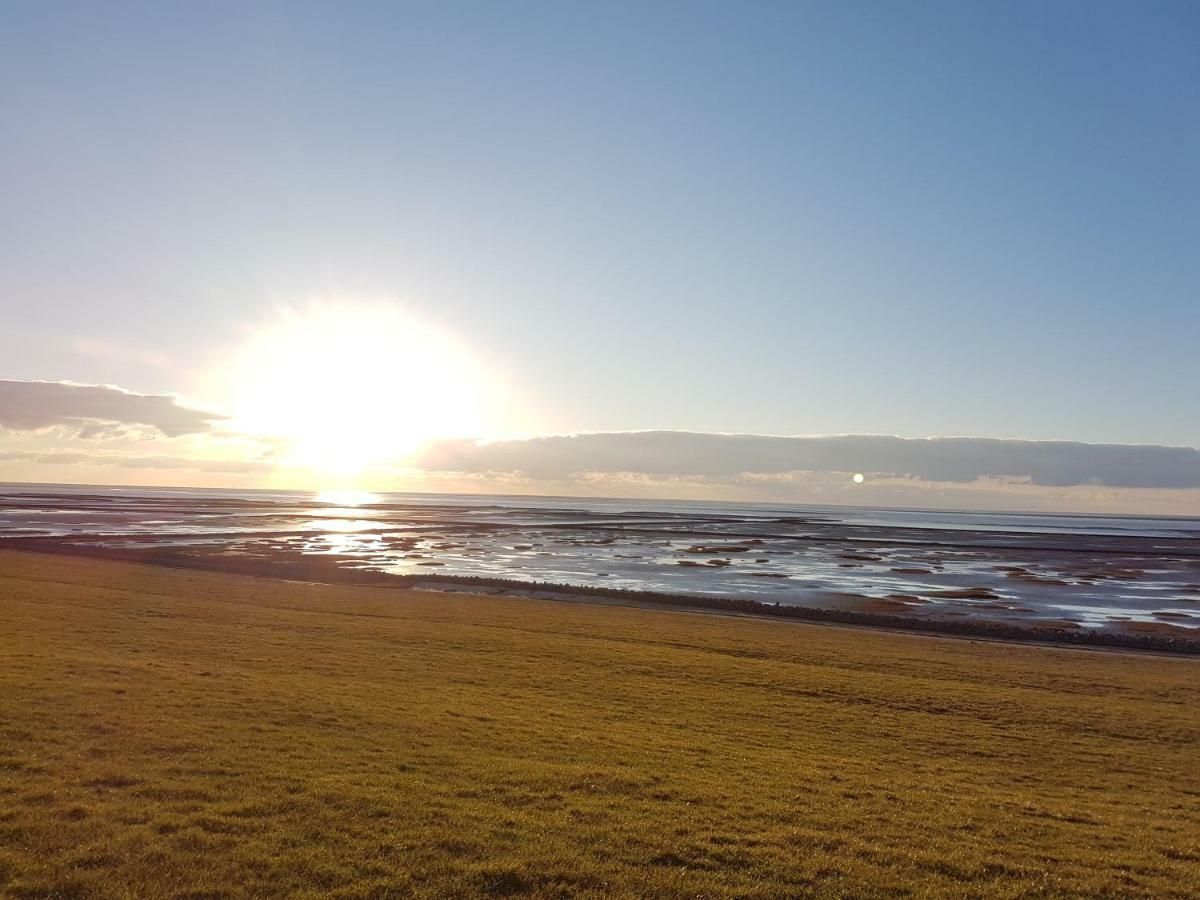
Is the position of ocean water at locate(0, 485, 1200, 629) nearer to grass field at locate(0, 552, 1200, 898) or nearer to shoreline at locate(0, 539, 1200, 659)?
shoreline at locate(0, 539, 1200, 659)

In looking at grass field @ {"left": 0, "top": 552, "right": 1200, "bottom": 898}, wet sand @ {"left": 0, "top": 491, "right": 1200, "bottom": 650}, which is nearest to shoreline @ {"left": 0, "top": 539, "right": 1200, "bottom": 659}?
wet sand @ {"left": 0, "top": 491, "right": 1200, "bottom": 650}

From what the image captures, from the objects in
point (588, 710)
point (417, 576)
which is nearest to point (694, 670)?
point (588, 710)

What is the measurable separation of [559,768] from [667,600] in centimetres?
4421

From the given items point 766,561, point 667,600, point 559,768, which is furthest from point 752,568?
point 559,768

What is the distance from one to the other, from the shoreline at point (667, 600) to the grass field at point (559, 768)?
14041 millimetres

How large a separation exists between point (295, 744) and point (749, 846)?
1042 cm

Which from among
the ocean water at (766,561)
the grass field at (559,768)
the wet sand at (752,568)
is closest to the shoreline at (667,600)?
the wet sand at (752,568)

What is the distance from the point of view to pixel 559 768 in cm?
1683

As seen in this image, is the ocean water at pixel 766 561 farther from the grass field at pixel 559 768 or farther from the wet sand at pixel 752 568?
the grass field at pixel 559 768

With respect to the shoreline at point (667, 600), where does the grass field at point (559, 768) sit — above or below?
above

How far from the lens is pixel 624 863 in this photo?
12.1 metres

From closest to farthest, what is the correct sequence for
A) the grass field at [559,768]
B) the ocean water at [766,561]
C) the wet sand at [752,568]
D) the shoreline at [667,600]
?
the grass field at [559,768]
the shoreline at [667,600]
the wet sand at [752,568]
the ocean water at [766,561]

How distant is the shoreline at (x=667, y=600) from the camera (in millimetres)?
48250

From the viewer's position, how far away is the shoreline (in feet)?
158
